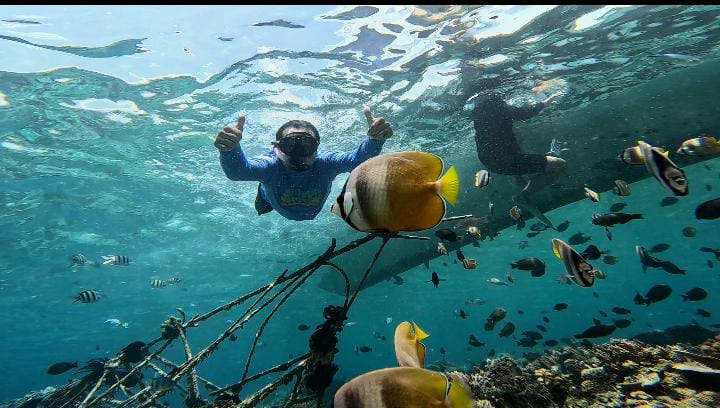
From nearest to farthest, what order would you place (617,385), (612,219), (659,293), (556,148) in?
(617,385) < (612,219) < (659,293) < (556,148)

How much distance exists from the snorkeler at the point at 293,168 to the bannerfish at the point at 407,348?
122 inches

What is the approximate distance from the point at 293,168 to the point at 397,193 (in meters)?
4.74

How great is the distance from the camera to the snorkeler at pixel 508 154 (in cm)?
873

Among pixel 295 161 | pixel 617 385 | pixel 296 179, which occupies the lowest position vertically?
pixel 617 385

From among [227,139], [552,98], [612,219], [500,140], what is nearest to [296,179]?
[227,139]

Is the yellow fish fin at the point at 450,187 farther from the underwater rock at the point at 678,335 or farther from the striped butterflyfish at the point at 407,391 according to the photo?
the underwater rock at the point at 678,335

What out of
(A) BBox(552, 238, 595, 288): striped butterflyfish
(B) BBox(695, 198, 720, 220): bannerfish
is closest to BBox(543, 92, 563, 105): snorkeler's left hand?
(B) BBox(695, 198, 720, 220): bannerfish

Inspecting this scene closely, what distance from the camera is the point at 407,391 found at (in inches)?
55.1

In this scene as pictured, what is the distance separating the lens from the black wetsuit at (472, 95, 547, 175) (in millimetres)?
8836

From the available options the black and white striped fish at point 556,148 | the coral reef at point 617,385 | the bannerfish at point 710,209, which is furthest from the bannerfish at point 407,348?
the black and white striped fish at point 556,148

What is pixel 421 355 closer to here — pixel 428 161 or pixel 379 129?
pixel 428 161

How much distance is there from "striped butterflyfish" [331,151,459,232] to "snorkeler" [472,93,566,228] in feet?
26.3

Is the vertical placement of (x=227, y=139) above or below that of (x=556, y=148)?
above

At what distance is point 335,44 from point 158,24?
16.1 ft
